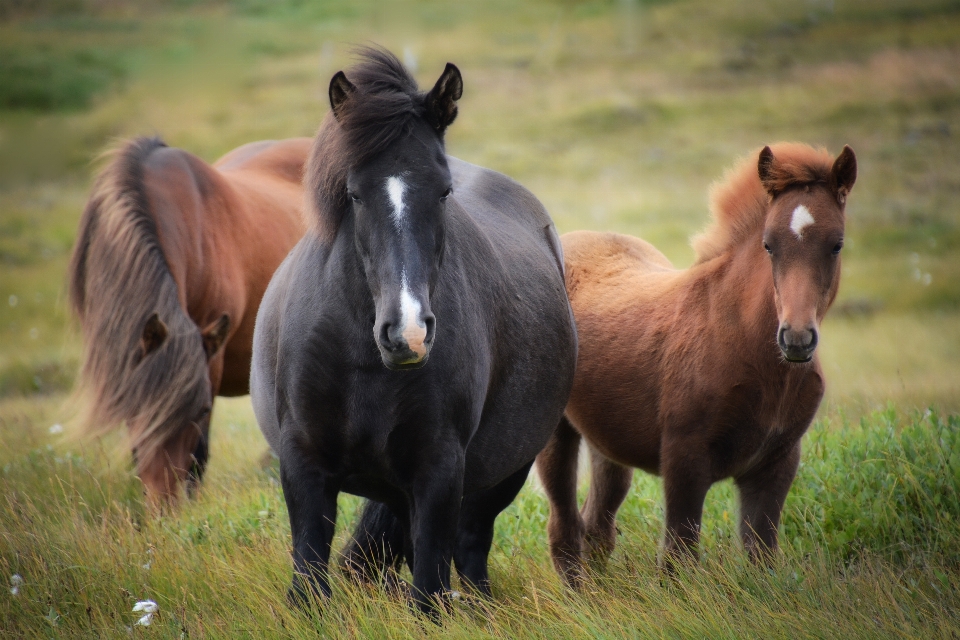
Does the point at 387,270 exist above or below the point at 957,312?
above

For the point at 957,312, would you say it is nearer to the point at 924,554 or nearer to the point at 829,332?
the point at 829,332

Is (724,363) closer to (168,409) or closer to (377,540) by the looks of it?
(377,540)

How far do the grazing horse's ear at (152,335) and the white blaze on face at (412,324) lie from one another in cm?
266

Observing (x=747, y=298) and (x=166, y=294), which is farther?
(x=166, y=294)

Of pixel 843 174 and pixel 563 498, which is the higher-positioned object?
pixel 843 174

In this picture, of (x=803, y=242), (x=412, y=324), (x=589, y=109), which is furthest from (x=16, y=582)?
(x=589, y=109)

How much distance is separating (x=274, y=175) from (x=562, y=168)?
19117mm

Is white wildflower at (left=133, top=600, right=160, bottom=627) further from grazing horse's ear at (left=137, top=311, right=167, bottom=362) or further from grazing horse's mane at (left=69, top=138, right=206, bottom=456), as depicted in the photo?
grazing horse's ear at (left=137, top=311, right=167, bottom=362)

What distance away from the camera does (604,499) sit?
474 centimetres

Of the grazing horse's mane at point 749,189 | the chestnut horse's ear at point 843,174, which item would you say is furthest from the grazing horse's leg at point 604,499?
the chestnut horse's ear at point 843,174

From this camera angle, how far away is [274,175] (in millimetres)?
7754

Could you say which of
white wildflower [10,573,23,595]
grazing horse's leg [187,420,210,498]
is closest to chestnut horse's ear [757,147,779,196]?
grazing horse's leg [187,420,210,498]

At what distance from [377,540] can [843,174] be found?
2527 millimetres

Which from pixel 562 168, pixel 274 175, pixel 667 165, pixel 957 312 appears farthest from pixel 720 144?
pixel 274 175
